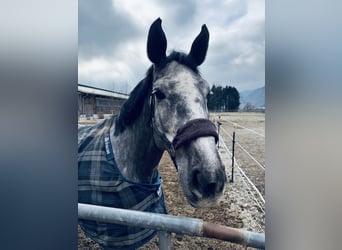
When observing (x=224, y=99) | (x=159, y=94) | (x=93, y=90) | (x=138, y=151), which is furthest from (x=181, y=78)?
(x=93, y=90)

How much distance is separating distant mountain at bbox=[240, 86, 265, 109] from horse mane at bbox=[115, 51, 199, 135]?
256mm

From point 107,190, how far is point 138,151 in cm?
27

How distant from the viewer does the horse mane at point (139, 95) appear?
1.22m

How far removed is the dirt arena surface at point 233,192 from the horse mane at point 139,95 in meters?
0.28

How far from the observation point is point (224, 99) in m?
1.23

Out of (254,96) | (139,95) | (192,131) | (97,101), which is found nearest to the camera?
(192,131)

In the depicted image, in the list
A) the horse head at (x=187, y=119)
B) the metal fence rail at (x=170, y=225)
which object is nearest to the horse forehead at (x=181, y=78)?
the horse head at (x=187, y=119)

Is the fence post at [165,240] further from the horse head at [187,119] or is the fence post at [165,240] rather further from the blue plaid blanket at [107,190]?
the horse head at [187,119]

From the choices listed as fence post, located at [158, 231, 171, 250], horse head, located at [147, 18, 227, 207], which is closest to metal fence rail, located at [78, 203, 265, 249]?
fence post, located at [158, 231, 171, 250]

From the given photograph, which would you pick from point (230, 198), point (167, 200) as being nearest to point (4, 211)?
point (167, 200)

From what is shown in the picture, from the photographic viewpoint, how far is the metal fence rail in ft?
3.81

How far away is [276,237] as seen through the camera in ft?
3.83

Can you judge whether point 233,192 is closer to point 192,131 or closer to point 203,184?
point 203,184

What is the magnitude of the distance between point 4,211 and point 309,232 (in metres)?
1.69
